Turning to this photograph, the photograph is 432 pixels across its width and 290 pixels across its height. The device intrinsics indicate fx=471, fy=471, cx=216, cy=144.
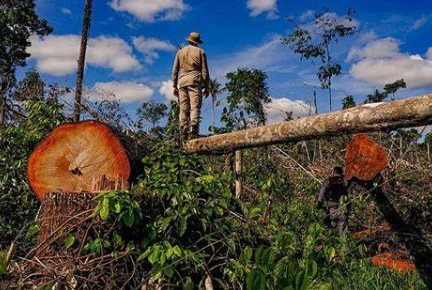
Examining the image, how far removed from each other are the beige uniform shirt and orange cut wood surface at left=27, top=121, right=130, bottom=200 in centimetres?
284

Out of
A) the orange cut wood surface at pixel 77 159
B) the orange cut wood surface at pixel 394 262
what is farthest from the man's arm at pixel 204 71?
the orange cut wood surface at pixel 394 262

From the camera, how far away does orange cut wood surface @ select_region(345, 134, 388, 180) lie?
6.12m

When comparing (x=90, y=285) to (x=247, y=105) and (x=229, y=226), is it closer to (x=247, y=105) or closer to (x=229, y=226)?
(x=229, y=226)

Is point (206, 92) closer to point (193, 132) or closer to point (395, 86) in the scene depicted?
point (193, 132)

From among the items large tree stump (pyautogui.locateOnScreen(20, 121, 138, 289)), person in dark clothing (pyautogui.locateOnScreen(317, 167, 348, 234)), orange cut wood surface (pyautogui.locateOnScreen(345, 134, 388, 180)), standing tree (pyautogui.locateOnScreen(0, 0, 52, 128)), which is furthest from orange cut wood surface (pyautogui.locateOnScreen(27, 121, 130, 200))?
standing tree (pyautogui.locateOnScreen(0, 0, 52, 128))

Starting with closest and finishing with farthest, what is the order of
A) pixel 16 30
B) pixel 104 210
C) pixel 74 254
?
→ pixel 104 210 → pixel 74 254 → pixel 16 30

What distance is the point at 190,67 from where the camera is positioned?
284 inches

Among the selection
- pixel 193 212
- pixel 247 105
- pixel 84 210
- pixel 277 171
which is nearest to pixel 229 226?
pixel 193 212

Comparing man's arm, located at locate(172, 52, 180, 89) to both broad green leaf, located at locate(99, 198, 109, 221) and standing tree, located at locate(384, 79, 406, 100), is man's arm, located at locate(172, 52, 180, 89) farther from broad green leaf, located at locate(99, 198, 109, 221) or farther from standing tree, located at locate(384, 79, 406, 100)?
standing tree, located at locate(384, 79, 406, 100)

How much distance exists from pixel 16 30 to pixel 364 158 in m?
24.4

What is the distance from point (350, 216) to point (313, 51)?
20.9 m

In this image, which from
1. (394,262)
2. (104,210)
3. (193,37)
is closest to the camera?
(104,210)

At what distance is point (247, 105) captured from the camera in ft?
121

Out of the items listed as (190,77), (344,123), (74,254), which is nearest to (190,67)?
(190,77)
